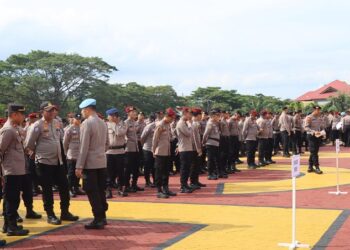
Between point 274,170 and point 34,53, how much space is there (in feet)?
169

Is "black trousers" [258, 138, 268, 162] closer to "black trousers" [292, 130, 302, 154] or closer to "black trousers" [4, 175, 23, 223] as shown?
"black trousers" [292, 130, 302, 154]

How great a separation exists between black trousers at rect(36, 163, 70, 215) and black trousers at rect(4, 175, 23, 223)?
72 cm

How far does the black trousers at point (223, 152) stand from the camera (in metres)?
15.9

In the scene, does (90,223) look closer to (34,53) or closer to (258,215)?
(258,215)

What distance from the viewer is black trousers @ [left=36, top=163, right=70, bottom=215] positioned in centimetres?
868

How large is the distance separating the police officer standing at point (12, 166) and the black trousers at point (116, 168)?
375 centimetres

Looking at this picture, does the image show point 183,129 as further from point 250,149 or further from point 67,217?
point 250,149

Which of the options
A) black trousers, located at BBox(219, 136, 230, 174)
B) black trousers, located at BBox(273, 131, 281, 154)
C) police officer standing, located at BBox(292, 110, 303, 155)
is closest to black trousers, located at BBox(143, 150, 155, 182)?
black trousers, located at BBox(219, 136, 230, 174)

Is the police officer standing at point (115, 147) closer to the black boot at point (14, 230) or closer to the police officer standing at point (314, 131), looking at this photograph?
the black boot at point (14, 230)

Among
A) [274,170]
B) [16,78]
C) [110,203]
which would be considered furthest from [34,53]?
[110,203]

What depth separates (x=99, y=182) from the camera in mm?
8477

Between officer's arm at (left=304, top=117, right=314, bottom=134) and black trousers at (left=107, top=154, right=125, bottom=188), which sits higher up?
officer's arm at (left=304, top=117, right=314, bottom=134)

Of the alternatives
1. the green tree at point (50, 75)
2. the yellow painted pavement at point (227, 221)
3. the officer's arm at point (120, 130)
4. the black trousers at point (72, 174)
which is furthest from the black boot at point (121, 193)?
the green tree at point (50, 75)

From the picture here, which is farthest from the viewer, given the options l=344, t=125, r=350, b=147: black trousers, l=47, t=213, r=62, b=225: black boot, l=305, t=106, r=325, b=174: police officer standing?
l=344, t=125, r=350, b=147: black trousers
